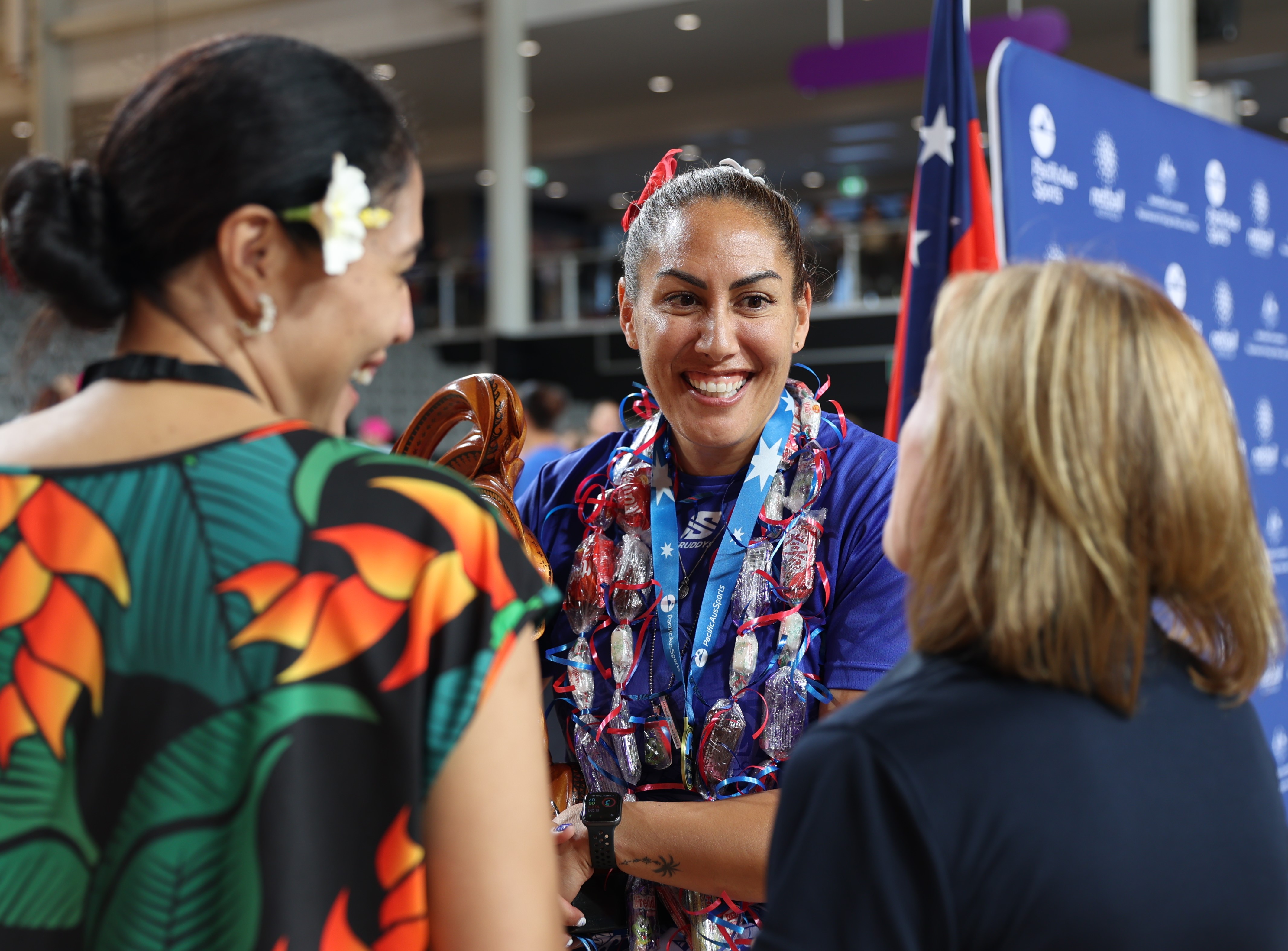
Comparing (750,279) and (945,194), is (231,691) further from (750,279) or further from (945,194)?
(945,194)

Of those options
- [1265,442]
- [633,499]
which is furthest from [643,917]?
[1265,442]

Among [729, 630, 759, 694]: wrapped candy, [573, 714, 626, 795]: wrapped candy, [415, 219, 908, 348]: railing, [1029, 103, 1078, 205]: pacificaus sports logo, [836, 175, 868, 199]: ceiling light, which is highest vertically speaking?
[836, 175, 868, 199]: ceiling light

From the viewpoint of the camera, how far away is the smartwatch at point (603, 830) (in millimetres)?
1401

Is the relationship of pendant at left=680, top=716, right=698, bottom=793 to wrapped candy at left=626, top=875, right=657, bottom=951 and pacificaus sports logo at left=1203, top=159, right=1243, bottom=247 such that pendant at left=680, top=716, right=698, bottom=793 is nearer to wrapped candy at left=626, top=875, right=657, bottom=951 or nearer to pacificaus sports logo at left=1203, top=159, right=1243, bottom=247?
wrapped candy at left=626, top=875, right=657, bottom=951

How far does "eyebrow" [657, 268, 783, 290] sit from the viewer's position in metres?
1.57

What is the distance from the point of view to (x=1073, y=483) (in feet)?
2.70

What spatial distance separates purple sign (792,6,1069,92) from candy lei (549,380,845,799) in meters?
6.64

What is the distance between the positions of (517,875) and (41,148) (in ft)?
41.2

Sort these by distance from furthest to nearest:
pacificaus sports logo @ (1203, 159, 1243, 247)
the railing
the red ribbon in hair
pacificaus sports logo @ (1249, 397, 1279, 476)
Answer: the railing
pacificaus sports logo @ (1249, 397, 1279, 476)
pacificaus sports logo @ (1203, 159, 1243, 247)
the red ribbon in hair

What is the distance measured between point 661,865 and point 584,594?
38 centimetres

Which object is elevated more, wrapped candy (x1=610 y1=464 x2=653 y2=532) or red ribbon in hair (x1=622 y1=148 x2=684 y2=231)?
red ribbon in hair (x1=622 y1=148 x2=684 y2=231)

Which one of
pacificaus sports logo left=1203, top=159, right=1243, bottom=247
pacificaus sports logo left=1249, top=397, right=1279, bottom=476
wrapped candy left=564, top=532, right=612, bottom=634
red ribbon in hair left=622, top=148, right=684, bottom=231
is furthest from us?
pacificaus sports logo left=1249, top=397, right=1279, bottom=476

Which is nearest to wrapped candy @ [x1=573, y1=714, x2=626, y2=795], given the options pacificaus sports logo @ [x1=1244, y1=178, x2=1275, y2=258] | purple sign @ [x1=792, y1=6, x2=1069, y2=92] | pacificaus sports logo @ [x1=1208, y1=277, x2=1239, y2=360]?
pacificaus sports logo @ [x1=1208, y1=277, x2=1239, y2=360]

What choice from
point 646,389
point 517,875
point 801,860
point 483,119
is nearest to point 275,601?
point 517,875
